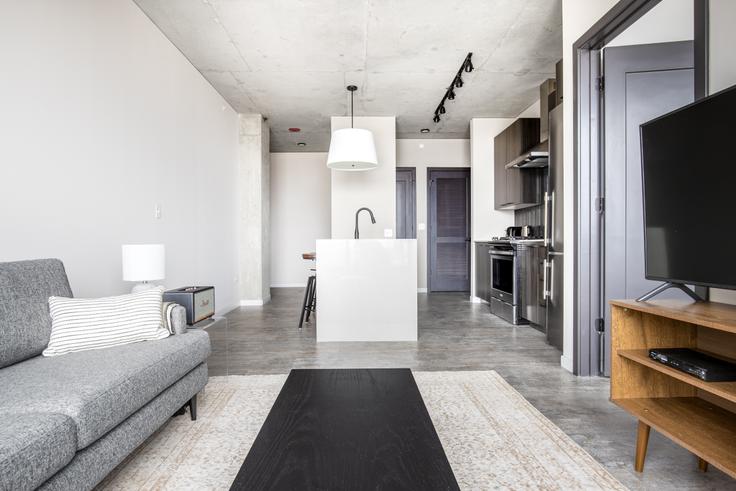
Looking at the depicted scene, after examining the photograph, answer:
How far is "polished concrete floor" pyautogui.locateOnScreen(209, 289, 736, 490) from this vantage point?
1599mm

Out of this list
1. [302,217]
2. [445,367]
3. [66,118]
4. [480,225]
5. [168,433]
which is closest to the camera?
[168,433]

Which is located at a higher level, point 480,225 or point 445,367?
point 480,225

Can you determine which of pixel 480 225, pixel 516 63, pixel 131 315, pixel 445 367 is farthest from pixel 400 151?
pixel 131 315

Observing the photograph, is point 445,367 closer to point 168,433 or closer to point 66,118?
point 168,433

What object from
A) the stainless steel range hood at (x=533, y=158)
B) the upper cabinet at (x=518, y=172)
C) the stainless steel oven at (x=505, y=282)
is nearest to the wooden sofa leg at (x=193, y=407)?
the stainless steel oven at (x=505, y=282)

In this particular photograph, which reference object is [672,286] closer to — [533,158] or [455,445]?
[455,445]

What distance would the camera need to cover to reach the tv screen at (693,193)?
1.31 meters

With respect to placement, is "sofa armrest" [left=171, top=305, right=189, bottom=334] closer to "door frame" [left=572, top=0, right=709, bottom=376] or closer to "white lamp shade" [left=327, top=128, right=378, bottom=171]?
"white lamp shade" [left=327, top=128, right=378, bottom=171]

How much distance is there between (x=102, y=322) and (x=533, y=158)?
446cm

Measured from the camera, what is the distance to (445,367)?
2.85 m

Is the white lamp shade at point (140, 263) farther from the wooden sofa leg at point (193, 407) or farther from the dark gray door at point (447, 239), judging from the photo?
the dark gray door at point (447, 239)

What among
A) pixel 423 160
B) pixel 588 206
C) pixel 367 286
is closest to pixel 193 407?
pixel 367 286

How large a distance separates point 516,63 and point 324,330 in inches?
137

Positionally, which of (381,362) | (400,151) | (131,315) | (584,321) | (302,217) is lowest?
(381,362)
